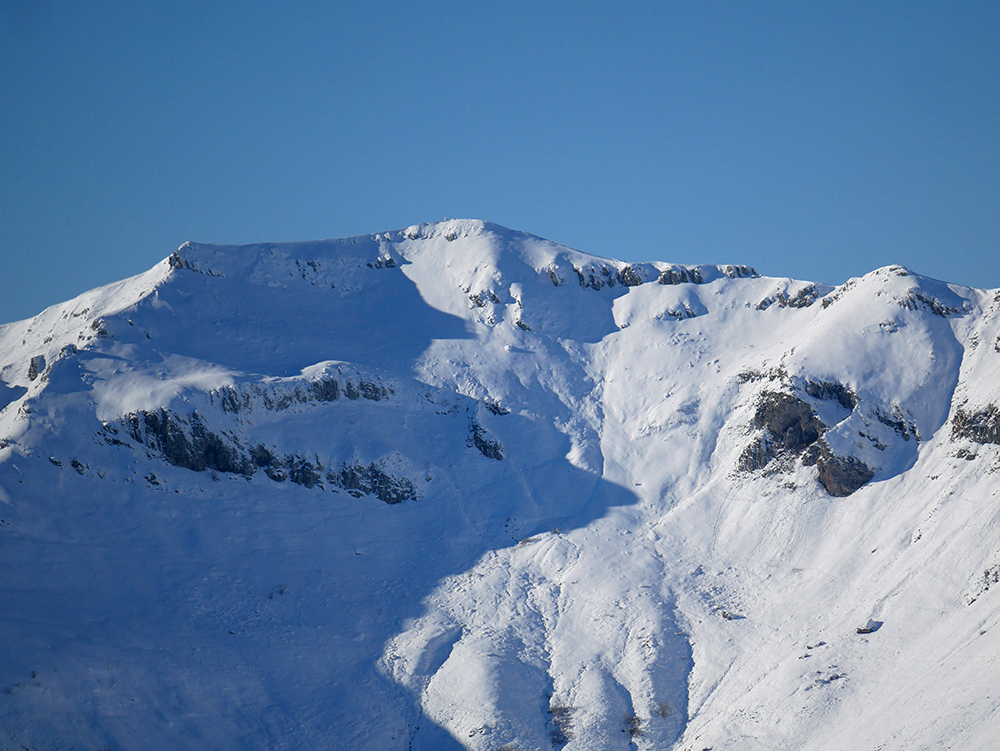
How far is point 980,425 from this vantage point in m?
64.3

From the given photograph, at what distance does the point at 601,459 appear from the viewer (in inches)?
3071

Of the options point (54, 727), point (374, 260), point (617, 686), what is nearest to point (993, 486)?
point (617, 686)

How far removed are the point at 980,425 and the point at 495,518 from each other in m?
38.2

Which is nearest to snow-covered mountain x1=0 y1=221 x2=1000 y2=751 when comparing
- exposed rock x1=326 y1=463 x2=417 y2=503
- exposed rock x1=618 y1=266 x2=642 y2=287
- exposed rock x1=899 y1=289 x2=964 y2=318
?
exposed rock x1=326 y1=463 x2=417 y2=503

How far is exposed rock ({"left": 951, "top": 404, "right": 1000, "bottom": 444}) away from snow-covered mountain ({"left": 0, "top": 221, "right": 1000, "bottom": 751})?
0.26 m

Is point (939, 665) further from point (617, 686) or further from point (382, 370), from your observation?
point (382, 370)

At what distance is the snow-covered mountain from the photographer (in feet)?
170

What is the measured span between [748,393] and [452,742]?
137 feet

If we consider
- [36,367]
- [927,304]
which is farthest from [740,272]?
[36,367]

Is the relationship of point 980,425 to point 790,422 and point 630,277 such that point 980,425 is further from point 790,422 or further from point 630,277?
point 630,277

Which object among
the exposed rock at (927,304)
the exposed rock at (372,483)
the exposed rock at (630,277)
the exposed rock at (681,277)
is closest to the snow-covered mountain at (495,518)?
the exposed rock at (372,483)

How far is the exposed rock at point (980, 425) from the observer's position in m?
63.2

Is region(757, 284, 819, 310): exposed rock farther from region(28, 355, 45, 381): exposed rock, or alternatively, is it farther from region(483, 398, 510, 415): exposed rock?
region(28, 355, 45, 381): exposed rock

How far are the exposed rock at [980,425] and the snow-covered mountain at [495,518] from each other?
0.84 feet
